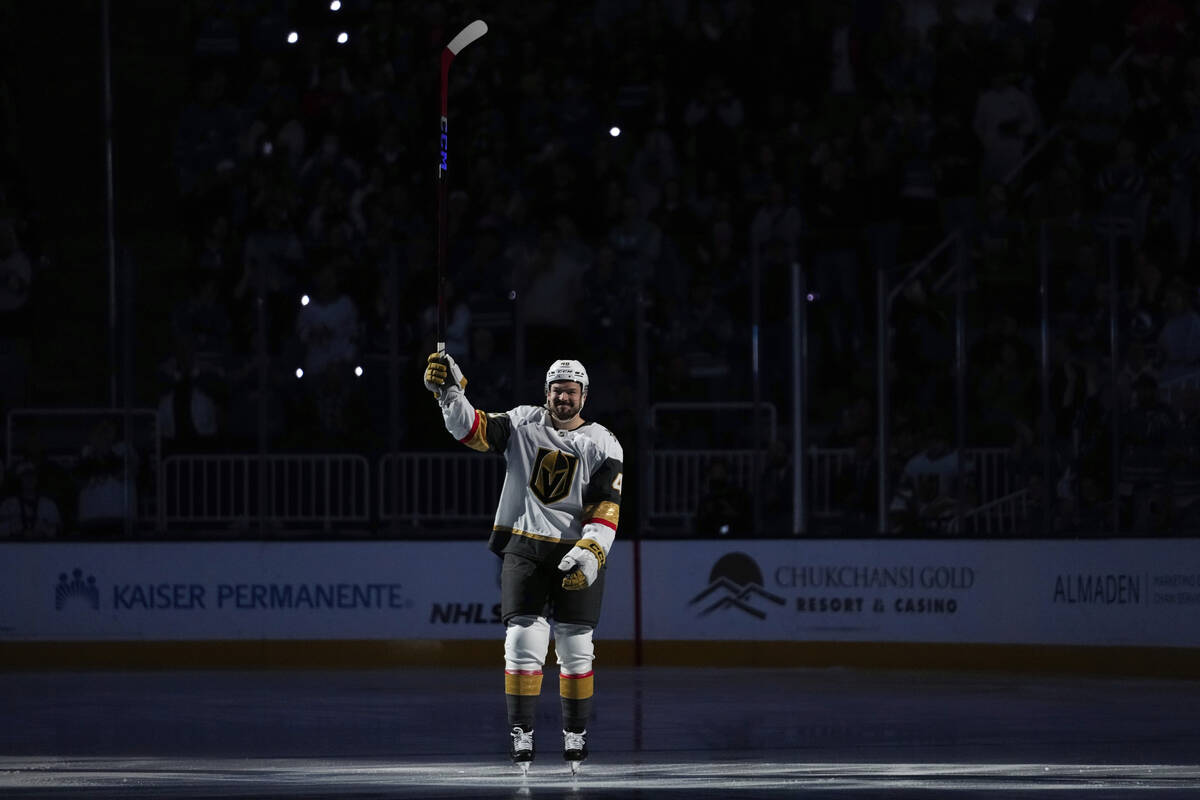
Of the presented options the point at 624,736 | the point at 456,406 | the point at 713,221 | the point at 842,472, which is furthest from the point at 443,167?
the point at 713,221

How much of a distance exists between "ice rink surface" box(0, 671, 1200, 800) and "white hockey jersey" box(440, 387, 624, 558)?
1.08 meters

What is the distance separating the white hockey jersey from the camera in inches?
388

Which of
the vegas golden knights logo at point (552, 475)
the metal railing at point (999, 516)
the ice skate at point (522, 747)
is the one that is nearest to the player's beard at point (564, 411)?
the vegas golden knights logo at point (552, 475)

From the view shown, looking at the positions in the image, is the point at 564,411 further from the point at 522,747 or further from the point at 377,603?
the point at 377,603

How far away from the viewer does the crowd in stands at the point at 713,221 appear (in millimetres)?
15555

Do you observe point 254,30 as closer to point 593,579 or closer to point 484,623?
point 484,623

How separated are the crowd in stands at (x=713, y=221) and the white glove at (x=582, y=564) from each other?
5.92m

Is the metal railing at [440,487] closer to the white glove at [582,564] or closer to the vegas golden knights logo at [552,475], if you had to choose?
the vegas golden knights logo at [552,475]

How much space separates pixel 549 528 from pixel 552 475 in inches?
9.8

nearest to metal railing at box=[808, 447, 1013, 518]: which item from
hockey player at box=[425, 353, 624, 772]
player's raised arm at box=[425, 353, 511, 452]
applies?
hockey player at box=[425, 353, 624, 772]

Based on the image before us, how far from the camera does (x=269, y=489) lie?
15.9 meters

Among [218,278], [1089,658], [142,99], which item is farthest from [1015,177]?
[142,99]

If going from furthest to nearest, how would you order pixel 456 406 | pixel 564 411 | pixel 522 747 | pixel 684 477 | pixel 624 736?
pixel 684 477 → pixel 624 736 → pixel 564 411 → pixel 456 406 → pixel 522 747

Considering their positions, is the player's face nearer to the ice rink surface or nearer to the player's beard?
the player's beard
